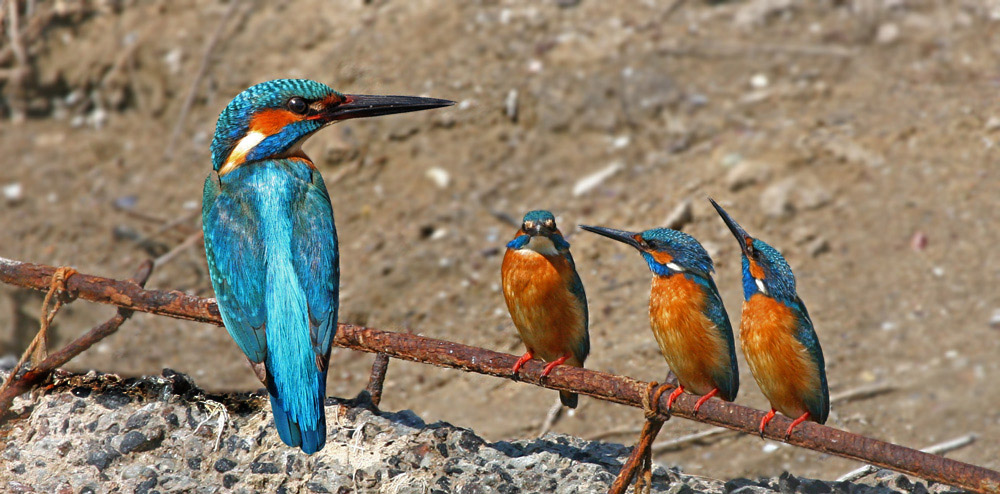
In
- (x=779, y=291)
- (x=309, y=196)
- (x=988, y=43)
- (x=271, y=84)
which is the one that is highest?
(x=271, y=84)

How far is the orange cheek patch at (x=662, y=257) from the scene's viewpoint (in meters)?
3.07

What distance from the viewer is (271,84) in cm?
314

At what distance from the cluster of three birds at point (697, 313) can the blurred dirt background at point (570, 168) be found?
156 cm

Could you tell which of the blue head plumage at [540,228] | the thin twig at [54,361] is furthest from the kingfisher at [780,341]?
the thin twig at [54,361]

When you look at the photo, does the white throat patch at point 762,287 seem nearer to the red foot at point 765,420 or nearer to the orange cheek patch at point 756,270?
the orange cheek patch at point 756,270

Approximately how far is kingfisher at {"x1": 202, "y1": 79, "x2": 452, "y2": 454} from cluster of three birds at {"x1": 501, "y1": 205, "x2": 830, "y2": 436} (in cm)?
61

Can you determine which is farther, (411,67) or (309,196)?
(411,67)

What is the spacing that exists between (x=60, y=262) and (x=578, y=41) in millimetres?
3755

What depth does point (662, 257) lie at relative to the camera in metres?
3.08

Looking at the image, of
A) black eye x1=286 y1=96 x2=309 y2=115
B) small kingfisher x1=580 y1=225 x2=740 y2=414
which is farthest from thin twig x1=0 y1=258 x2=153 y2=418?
small kingfisher x1=580 y1=225 x2=740 y2=414

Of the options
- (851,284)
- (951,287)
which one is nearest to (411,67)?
(851,284)

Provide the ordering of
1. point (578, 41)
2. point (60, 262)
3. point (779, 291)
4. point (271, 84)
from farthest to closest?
point (578, 41), point (60, 262), point (271, 84), point (779, 291)

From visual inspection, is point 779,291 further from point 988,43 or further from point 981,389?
point 988,43

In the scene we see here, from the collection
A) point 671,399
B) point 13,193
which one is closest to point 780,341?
point 671,399
